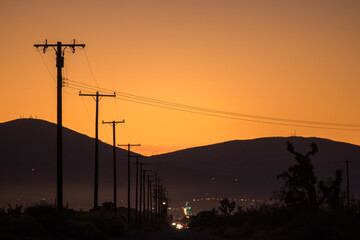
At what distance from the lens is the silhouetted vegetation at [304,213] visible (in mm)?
29438

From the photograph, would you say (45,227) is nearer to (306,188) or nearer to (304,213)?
(304,213)

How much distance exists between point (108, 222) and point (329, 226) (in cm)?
1323

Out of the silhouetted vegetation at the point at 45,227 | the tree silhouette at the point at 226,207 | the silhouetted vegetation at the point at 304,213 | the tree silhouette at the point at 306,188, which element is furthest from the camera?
the tree silhouette at the point at 226,207

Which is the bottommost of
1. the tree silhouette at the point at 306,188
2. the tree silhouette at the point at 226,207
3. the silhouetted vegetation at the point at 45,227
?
the tree silhouette at the point at 226,207

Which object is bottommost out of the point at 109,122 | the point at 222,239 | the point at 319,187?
the point at 222,239

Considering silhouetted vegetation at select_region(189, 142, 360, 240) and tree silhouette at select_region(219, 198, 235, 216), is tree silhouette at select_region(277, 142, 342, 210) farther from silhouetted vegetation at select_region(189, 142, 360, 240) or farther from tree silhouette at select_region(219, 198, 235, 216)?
tree silhouette at select_region(219, 198, 235, 216)

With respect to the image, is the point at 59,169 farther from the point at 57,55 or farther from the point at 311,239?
the point at 311,239

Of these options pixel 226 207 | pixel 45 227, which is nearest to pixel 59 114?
pixel 45 227

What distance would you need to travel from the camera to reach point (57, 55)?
43656 millimetres

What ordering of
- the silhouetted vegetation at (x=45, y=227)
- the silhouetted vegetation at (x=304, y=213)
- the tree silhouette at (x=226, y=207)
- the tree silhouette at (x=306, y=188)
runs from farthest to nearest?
the tree silhouette at (x=226, y=207), the tree silhouette at (x=306, y=188), the silhouetted vegetation at (x=304, y=213), the silhouetted vegetation at (x=45, y=227)

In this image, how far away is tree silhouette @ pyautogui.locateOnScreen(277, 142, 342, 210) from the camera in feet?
133

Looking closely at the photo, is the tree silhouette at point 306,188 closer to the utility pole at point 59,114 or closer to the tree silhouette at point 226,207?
the utility pole at point 59,114

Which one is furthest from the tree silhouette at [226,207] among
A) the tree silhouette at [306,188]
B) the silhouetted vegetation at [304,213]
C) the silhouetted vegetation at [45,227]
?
the silhouetted vegetation at [45,227]

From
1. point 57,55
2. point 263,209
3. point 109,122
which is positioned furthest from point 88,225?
point 109,122
